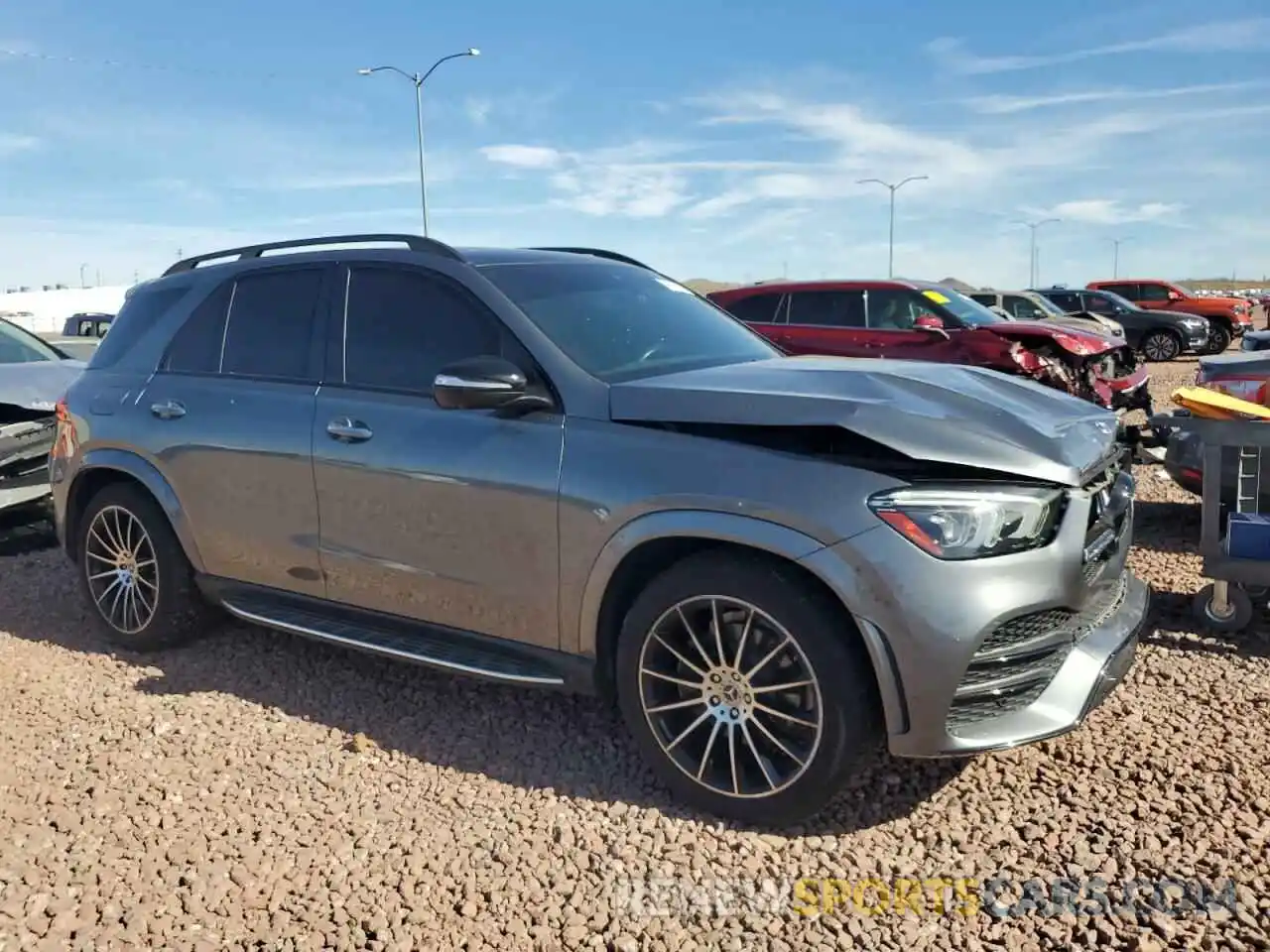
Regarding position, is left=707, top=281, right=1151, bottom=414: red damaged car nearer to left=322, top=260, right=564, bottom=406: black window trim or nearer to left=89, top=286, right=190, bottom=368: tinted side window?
left=89, top=286, right=190, bottom=368: tinted side window

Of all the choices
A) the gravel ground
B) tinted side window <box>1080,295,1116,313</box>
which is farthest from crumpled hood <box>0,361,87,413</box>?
tinted side window <box>1080,295,1116,313</box>

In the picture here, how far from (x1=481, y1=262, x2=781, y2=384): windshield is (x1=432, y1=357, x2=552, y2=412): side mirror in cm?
25

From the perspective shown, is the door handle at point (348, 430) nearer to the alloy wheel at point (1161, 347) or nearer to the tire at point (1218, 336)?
the alloy wheel at point (1161, 347)

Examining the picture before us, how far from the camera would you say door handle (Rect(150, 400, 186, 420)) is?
466cm

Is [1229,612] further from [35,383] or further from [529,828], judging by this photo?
[35,383]

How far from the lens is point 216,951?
2.73 meters

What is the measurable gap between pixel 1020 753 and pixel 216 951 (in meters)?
2.59

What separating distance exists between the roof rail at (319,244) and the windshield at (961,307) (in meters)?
8.30

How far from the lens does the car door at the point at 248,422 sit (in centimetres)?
423

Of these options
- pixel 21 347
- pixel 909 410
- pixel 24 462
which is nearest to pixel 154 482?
pixel 24 462

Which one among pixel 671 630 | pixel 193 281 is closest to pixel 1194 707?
pixel 671 630

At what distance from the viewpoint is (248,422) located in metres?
4.37

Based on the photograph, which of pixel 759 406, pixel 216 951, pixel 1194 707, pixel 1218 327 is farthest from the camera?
pixel 1218 327

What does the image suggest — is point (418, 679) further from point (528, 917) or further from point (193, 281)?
point (193, 281)
